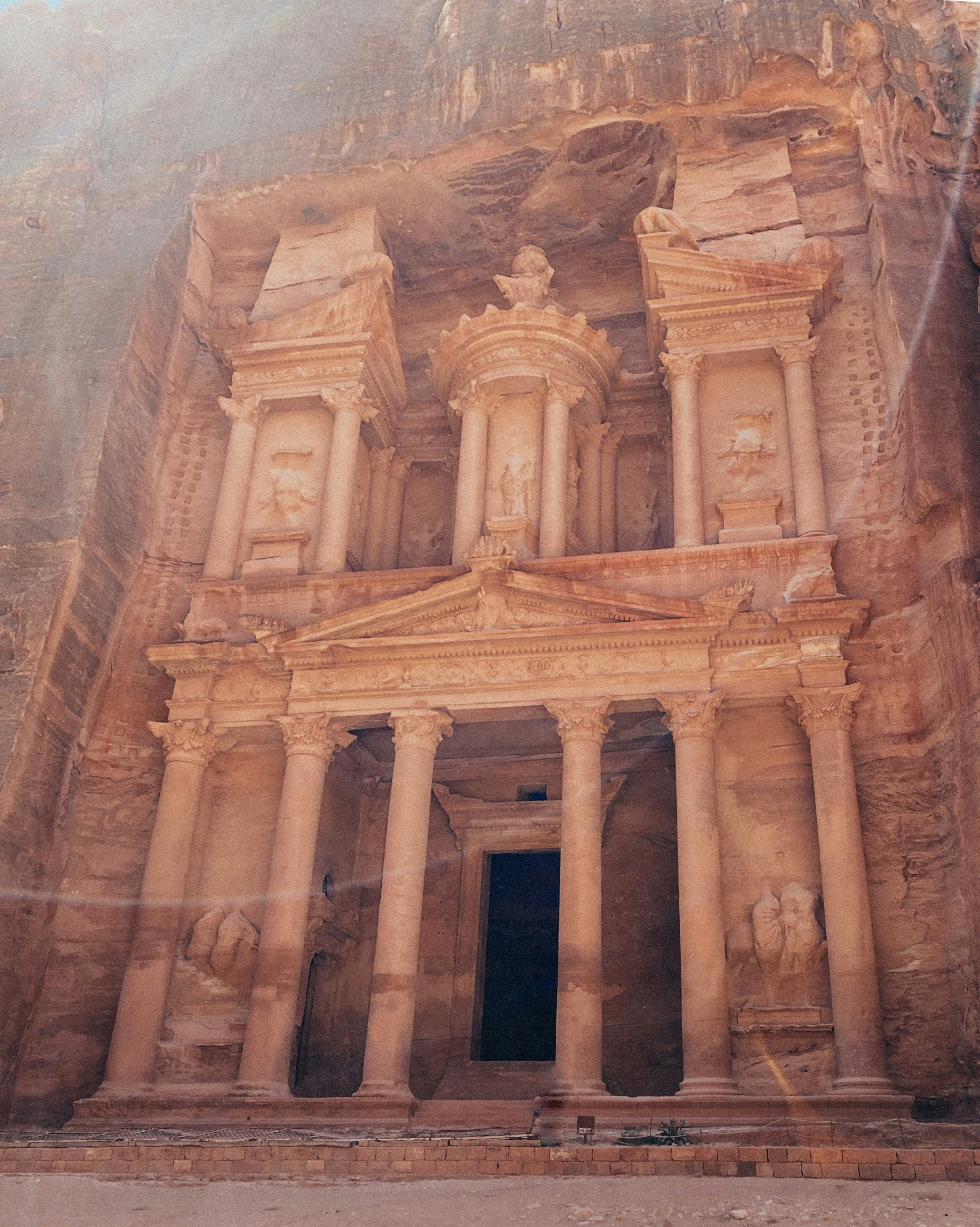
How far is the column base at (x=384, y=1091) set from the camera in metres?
12.5

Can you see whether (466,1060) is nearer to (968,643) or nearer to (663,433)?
(968,643)

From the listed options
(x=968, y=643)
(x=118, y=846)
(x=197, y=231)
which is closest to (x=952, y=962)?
(x=968, y=643)

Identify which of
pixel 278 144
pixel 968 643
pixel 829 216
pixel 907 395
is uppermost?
pixel 278 144

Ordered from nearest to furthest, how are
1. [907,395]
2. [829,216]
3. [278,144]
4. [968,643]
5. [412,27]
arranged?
[968,643], [907,395], [829,216], [278,144], [412,27]

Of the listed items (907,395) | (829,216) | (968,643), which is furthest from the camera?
(829,216)

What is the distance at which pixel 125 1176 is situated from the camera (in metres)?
9.15

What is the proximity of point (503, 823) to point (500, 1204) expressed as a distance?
28.6ft

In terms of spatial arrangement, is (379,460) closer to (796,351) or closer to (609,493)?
(609,493)

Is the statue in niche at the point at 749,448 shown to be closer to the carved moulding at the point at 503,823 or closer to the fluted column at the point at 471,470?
the fluted column at the point at 471,470

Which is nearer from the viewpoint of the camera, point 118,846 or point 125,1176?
point 125,1176

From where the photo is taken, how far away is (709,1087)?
12.0 m

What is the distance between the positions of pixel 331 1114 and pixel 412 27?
1721 centimetres

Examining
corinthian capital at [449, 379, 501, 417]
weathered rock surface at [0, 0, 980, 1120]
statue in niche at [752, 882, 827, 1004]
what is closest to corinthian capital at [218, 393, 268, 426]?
weathered rock surface at [0, 0, 980, 1120]

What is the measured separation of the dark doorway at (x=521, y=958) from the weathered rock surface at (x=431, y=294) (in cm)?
81
